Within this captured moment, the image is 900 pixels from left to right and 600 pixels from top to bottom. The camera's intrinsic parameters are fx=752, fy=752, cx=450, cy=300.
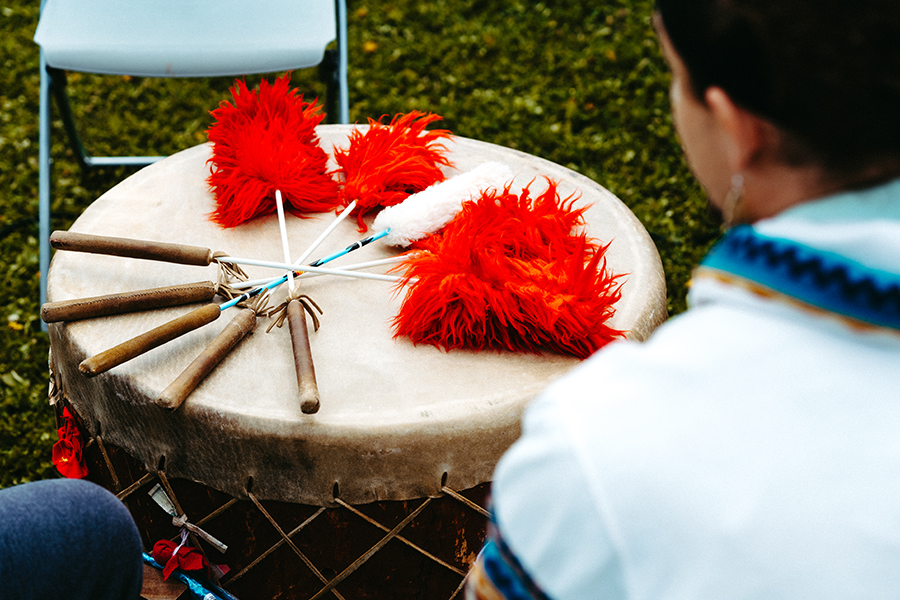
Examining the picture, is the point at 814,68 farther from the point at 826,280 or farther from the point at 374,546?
the point at 374,546

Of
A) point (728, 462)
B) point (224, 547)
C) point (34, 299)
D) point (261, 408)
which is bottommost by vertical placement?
point (34, 299)

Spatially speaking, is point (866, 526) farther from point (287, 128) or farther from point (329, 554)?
point (287, 128)

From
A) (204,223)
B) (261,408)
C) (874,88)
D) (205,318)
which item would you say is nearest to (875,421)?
(874,88)

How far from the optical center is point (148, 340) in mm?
1033

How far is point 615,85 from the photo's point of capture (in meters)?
3.22

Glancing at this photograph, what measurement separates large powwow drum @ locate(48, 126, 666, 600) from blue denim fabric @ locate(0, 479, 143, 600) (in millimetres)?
135

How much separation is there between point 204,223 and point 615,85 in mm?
2327

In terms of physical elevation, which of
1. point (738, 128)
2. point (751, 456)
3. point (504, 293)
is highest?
point (738, 128)

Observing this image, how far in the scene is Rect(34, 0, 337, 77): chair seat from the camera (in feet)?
6.66

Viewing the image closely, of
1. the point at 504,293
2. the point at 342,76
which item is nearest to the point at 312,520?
the point at 504,293

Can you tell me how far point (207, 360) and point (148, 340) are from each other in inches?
3.4

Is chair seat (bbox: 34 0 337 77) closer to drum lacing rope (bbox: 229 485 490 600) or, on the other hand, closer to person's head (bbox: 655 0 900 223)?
drum lacing rope (bbox: 229 485 490 600)

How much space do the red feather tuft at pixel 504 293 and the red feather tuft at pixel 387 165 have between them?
26cm

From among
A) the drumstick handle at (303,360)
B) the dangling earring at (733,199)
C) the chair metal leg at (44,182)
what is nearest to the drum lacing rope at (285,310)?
the drumstick handle at (303,360)
